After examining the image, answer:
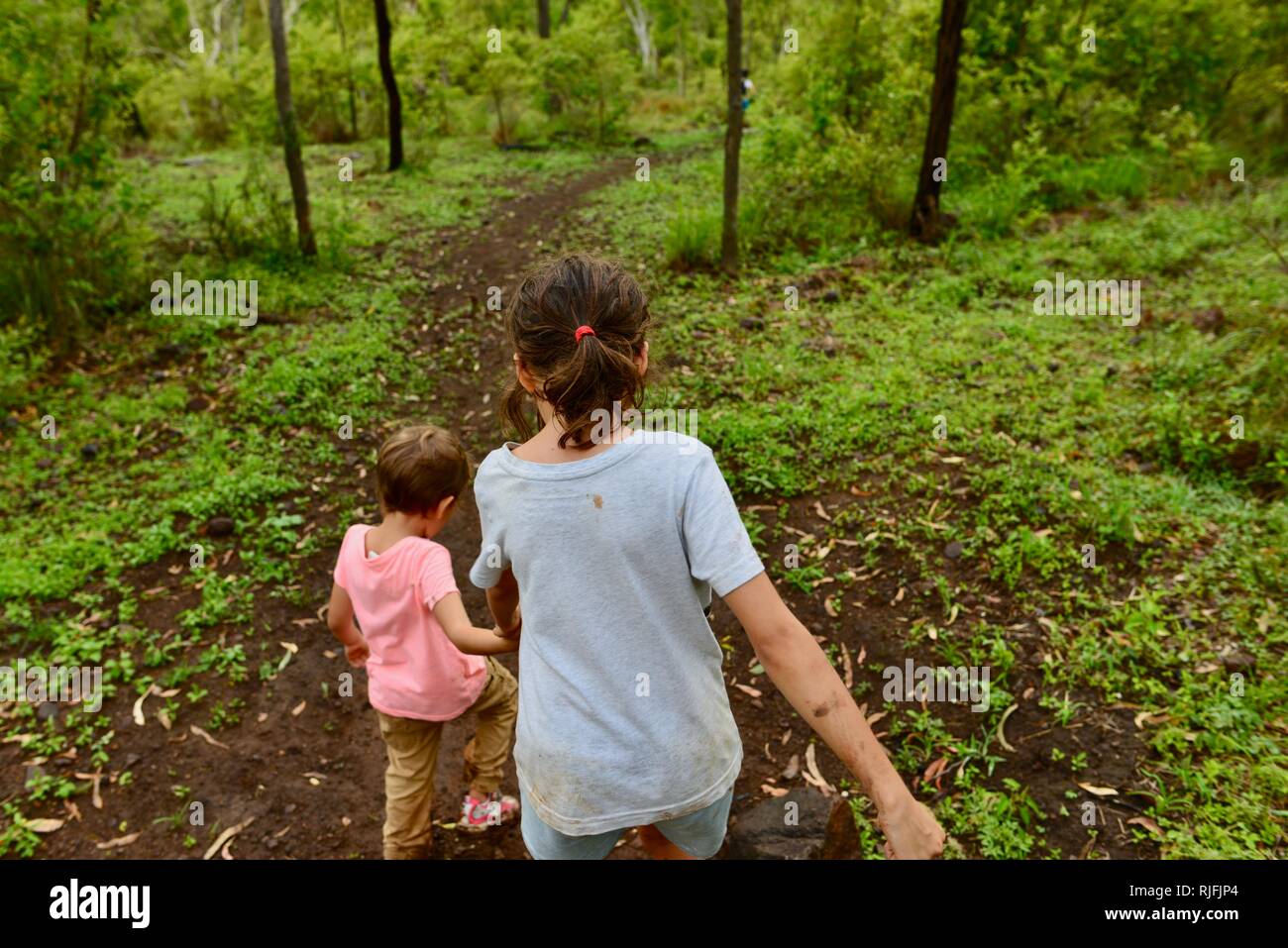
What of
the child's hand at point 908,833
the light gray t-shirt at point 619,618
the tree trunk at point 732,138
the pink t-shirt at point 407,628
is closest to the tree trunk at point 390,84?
the tree trunk at point 732,138

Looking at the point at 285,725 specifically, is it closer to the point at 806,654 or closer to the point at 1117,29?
the point at 806,654

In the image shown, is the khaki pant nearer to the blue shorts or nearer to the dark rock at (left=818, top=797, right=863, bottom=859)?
the blue shorts

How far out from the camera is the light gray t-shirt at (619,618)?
158 centimetres

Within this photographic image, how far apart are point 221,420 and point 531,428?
5.35 m

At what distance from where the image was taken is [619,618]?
167 cm

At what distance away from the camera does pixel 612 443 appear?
1627 mm

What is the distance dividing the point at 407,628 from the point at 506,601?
77 cm

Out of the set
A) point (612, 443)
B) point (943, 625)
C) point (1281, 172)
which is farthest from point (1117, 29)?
point (612, 443)

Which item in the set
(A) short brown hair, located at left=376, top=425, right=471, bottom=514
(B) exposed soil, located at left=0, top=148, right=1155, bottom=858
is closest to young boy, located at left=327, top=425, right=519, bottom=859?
(A) short brown hair, located at left=376, top=425, right=471, bottom=514

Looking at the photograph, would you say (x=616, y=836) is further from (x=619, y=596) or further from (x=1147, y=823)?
(x=1147, y=823)

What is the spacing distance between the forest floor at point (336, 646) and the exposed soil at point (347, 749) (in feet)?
0.04

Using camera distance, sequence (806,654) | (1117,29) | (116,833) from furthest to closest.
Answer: (1117,29), (116,833), (806,654)
